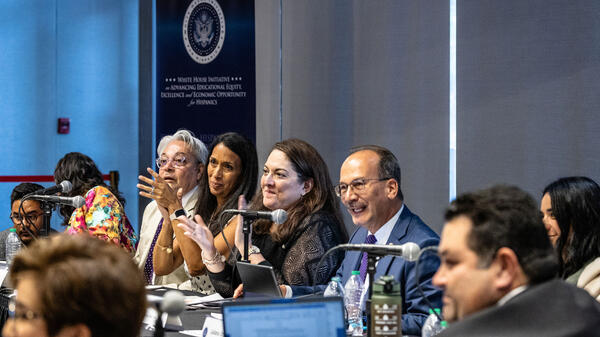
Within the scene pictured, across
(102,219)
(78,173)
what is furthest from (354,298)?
(78,173)

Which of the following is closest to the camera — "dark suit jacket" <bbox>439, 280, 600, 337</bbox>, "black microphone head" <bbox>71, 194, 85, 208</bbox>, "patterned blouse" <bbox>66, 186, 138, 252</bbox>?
"dark suit jacket" <bbox>439, 280, 600, 337</bbox>

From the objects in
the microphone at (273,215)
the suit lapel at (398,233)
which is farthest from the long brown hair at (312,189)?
the microphone at (273,215)

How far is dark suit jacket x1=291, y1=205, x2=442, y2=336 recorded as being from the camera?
8.95 feet

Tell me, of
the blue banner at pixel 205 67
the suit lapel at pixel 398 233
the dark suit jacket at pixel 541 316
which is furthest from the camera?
the blue banner at pixel 205 67

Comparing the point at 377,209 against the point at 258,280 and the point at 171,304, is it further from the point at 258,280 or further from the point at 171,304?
the point at 171,304

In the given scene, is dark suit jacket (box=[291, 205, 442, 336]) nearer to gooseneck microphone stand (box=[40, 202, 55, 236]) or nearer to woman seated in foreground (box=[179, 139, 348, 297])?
woman seated in foreground (box=[179, 139, 348, 297])

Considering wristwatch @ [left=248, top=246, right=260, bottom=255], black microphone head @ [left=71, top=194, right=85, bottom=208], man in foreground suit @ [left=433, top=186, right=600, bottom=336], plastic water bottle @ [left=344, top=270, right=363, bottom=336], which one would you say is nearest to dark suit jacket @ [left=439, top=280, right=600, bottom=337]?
man in foreground suit @ [left=433, top=186, right=600, bottom=336]

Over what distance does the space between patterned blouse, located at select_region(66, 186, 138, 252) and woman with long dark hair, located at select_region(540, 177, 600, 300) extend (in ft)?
8.08

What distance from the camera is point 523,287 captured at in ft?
4.98

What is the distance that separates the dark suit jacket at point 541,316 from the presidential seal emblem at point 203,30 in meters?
5.07

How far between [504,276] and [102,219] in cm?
328

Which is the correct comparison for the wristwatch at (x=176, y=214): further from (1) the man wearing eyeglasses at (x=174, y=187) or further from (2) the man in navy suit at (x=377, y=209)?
(2) the man in navy suit at (x=377, y=209)

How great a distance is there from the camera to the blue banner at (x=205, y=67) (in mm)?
6168

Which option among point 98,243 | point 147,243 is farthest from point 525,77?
point 98,243
